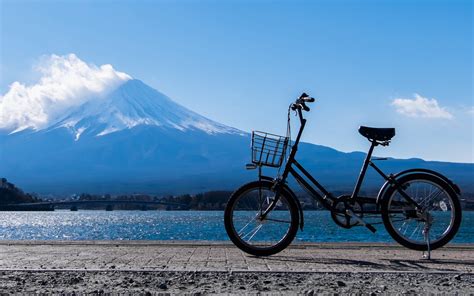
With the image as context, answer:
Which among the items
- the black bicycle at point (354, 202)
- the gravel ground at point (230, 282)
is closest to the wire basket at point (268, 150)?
the black bicycle at point (354, 202)

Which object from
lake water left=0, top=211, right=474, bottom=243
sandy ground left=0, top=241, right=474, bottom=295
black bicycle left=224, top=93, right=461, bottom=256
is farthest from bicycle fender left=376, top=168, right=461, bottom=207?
lake water left=0, top=211, right=474, bottom=243

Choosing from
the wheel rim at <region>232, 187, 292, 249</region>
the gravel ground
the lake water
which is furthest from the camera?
the lake water

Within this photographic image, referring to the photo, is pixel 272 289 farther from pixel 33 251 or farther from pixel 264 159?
pixel 33 251

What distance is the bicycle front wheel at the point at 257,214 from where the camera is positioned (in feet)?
24.5

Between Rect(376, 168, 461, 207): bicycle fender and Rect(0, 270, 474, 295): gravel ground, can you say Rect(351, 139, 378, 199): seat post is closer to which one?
Rect(376, 168, 461, 207): bicycle fender

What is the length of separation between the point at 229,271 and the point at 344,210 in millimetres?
2200

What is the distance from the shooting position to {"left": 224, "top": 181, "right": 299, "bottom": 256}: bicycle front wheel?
7.45 m

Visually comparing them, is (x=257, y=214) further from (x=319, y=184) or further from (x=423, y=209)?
(x=423, y=209)

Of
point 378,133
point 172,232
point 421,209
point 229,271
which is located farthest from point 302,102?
point 172,232

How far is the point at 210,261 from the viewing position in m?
6.55

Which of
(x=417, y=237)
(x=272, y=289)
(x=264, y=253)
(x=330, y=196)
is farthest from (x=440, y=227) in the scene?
(x=272, y=289)

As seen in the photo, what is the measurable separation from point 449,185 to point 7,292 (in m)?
4.57

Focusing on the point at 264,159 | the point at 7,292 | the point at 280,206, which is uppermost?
the point at 264,159

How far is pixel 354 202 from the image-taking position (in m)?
7.43
